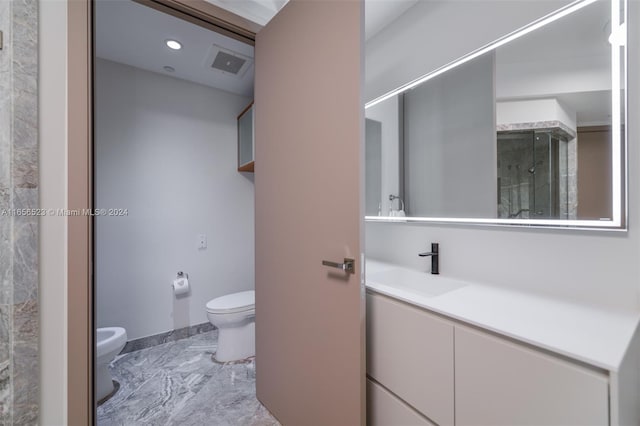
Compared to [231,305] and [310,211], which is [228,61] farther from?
[231,305]

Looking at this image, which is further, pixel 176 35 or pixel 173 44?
pixel 173 44

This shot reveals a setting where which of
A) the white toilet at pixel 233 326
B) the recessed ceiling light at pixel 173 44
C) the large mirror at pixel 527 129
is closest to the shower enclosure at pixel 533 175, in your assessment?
the large mirror at pixel 527 129

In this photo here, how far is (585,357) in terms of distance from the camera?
606 mm

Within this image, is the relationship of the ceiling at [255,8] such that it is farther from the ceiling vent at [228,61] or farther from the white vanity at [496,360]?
the white vanity at [496,360]

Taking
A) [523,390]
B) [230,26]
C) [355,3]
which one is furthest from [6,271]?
[523,390]

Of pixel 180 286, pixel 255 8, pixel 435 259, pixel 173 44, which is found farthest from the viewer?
pixel 180 286

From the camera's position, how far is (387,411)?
1084mm

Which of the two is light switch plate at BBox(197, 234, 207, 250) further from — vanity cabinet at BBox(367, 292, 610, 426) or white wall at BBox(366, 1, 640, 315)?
vanity cabinet at BBox(367, 292, 610, 426)

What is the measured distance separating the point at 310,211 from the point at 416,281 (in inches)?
28.4

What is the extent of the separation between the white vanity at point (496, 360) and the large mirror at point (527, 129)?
1.29 feet

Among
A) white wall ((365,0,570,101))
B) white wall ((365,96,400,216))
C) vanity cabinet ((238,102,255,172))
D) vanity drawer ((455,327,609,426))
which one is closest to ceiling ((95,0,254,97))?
vanity cabinet ((238,102,255,172))

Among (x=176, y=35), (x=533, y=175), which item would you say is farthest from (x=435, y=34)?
(x=176, y=35)

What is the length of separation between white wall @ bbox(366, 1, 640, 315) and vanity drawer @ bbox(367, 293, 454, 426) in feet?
1.68

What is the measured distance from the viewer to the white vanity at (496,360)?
0.62 meters
